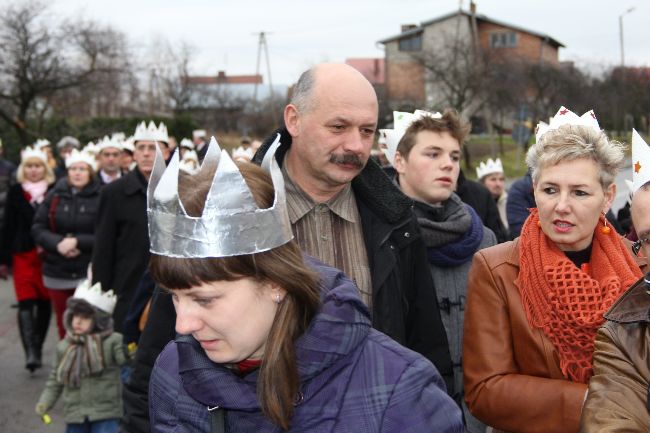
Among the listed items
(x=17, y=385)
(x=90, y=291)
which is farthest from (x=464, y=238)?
(x=17, y=385)

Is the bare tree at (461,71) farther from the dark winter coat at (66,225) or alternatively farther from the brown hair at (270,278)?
the brown hair at (270,278)

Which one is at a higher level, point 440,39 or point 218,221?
point 440,39

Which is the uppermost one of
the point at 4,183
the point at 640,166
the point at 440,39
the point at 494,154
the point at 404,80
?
the point at 440,39

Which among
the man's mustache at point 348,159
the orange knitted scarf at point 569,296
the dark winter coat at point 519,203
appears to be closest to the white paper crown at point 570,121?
the orange knitted scarf at point 569,296

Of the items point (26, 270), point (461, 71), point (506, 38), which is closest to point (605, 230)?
point (26, 270)

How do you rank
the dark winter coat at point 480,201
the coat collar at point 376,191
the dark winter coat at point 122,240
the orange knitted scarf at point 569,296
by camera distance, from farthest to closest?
the dark winter coat at point 122,240 → the dark winter coat at point 480,201 → the coat collar at point 376,191 → the orange knitted scarf at point 569,296

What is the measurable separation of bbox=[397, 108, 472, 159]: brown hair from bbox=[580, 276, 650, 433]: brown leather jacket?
1.94 meters

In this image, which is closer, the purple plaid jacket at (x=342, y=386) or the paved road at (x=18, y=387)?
the purple plaid jacket at (x=342, y=386)

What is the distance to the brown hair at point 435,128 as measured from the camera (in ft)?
14.1

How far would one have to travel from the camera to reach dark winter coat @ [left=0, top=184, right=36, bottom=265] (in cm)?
815

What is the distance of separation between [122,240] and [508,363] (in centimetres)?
411

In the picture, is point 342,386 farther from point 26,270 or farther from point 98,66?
point 98,66

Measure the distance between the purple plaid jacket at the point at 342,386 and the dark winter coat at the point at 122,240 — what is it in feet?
14.4

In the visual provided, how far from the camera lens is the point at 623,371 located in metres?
2.39
